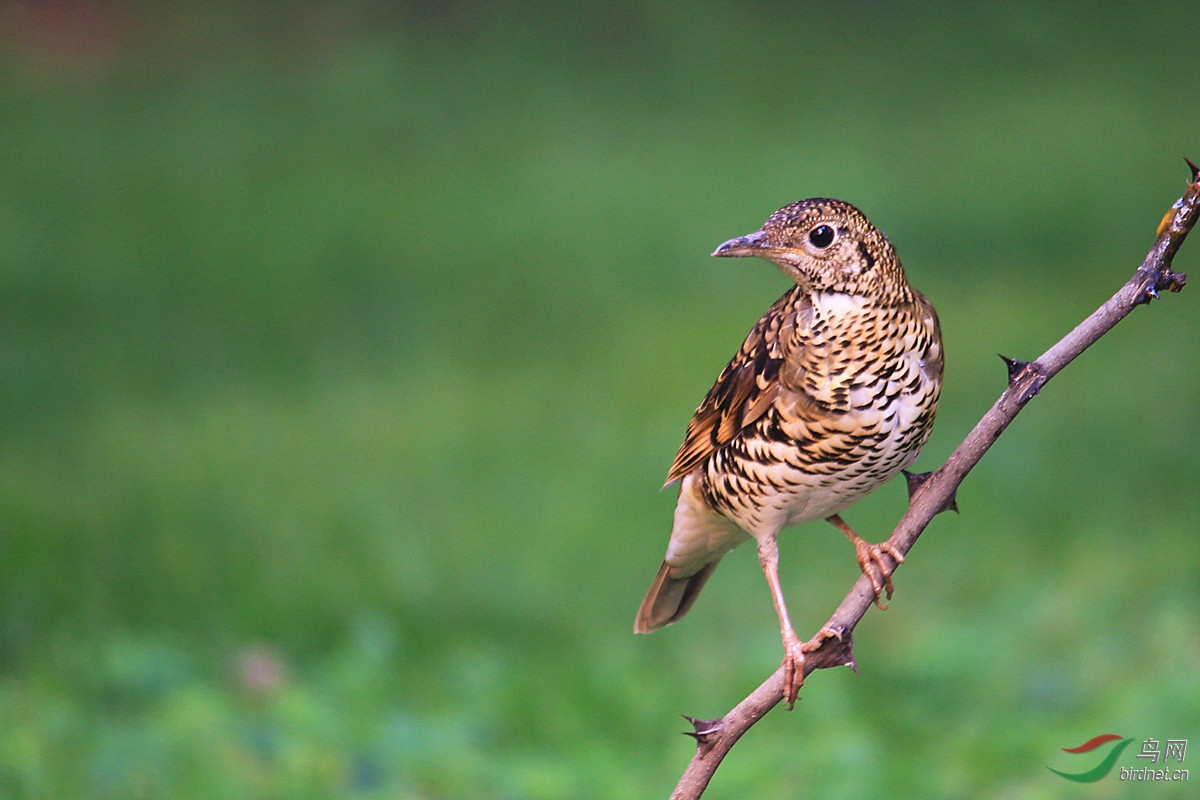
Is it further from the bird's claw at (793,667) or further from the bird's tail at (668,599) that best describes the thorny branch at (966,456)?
the bird's tail at (668,599)

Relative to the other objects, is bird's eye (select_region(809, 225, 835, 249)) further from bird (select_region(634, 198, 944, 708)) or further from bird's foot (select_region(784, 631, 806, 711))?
bird's foot (select_region(784, 631, 806, 711))

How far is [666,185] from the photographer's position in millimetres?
5957

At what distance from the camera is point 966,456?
4.88 ft

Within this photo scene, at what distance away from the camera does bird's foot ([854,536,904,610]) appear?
1.58m

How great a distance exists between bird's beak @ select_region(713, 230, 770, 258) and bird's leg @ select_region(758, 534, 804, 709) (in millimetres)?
497

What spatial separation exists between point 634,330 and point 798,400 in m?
3.53

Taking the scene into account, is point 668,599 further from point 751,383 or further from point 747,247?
point 747,247

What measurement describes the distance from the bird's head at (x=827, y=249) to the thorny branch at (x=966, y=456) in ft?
0.82

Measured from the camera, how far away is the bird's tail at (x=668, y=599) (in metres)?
2.13

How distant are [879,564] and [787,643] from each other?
0.17 metres

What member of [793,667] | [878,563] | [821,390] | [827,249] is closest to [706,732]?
[793,667]

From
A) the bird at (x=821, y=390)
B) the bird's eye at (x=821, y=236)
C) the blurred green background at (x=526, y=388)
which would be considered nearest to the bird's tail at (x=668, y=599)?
the bird at (x=821, y=390)

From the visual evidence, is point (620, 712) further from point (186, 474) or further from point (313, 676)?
point (186, 474)

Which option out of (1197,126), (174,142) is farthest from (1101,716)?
(174,142)
